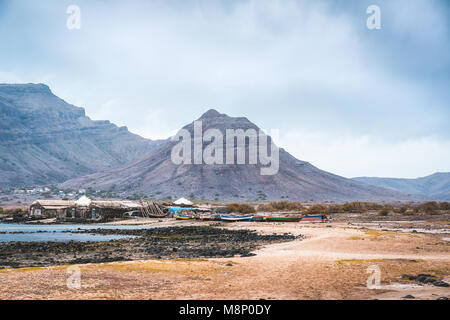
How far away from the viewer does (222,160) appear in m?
170

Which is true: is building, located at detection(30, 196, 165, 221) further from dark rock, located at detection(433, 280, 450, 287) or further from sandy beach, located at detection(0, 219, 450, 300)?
dark rock, located at detection(433, 280, 450, 287)

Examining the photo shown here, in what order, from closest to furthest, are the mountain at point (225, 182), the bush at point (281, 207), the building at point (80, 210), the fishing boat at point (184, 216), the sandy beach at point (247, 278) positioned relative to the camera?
the sandy beach at point (247, 278) → the fishing boat at point (184, 216) → the building at point (80, 210) → the bush at point (281, 207) → the mountain at point (225, 182)

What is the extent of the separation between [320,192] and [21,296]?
15646 centimetres

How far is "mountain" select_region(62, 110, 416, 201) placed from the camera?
5778 inches

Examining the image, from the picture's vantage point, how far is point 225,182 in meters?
154

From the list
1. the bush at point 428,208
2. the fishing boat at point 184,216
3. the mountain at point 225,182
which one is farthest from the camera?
the mountain at point 225,182

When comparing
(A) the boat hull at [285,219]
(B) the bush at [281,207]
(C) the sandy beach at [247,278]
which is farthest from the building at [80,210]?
(C) the sandy beach at [247,278]

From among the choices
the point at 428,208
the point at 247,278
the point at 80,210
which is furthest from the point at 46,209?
the point at 428,208

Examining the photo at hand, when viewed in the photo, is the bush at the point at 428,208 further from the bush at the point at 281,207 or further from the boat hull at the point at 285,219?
the boat hull at the point at 285,219

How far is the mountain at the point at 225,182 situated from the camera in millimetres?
146750
